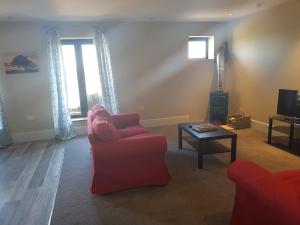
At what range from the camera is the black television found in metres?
3.78

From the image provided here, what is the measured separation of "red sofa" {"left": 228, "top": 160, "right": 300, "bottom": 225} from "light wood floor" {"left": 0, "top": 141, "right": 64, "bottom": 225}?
180cm

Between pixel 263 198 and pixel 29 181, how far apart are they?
2878 millimetres

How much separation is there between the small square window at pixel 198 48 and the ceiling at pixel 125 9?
2.75ft

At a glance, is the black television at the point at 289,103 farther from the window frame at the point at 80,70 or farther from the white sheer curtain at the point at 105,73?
the window frame at the point at 80,70

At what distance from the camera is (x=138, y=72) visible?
A: 5.32 m

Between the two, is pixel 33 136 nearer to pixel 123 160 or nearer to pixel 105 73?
pixel 105 73

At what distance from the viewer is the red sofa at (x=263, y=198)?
1.32 metres

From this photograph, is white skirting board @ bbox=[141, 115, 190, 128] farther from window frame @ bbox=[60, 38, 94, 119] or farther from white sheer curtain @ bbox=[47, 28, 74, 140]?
white sheer curtain @ bbox=[47, 28, 74, 140]

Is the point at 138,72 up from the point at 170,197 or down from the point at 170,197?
up

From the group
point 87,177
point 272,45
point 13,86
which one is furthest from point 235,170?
point 13,86

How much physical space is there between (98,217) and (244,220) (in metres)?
1.32

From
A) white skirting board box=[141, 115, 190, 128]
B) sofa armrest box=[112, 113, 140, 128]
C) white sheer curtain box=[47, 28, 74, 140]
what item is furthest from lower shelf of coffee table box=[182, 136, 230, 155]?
white sheer curtain box=[47, 28, 74, 140]

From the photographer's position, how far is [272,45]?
4.37 metres

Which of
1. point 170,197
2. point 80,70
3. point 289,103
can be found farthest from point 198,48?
point 170,197
